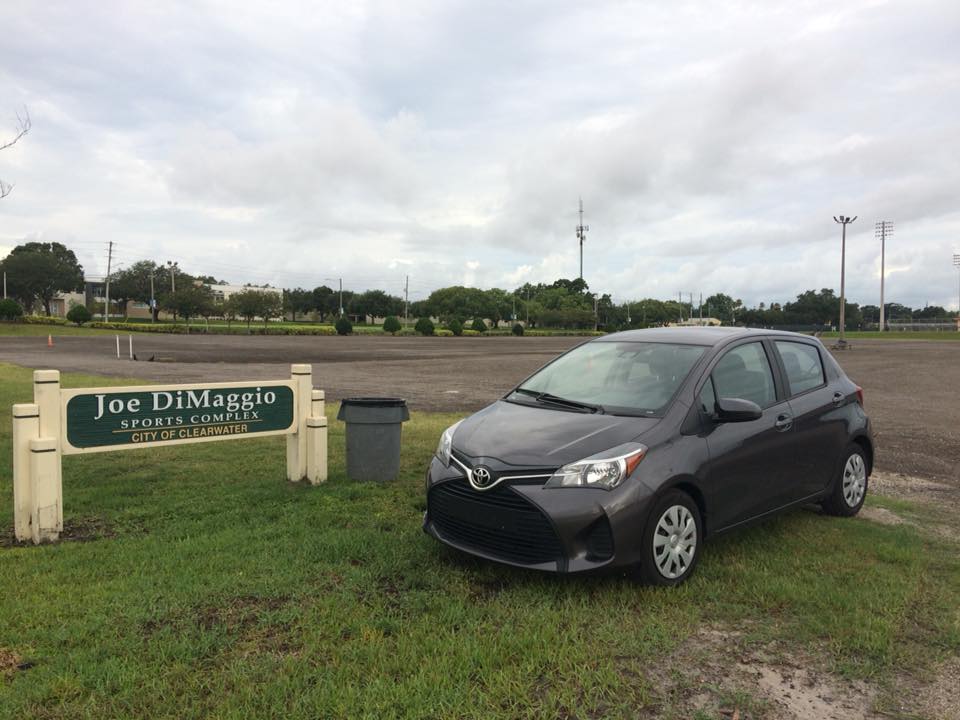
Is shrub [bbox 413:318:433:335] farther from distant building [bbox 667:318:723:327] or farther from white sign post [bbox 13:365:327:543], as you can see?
white sign post [bbox 13:365:327:543]

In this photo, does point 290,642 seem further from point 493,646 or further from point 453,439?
point 453,439

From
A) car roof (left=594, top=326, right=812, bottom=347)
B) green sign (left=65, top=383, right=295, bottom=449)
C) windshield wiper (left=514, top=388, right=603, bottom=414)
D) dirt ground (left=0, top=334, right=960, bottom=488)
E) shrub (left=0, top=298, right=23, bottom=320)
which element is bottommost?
dirt ground (left=0, top=334, right=960, bottom=488)

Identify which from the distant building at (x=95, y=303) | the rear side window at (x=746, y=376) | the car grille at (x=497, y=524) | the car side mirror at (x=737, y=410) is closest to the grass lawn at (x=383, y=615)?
the car grille at (x=497, y=524)

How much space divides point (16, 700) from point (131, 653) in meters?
0.48

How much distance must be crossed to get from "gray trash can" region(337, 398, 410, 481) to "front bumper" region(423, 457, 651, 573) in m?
2.48

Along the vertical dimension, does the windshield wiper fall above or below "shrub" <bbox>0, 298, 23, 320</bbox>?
below

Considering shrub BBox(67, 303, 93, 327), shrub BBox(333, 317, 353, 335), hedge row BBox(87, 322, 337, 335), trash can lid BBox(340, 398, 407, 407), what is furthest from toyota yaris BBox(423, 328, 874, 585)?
→ shrub BBox(67, 303, 93, 327)

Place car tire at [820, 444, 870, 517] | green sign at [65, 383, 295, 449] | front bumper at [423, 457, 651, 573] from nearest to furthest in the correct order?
1. front bumper at [423, 457, 651, 573]
2. green sign at [65, 383, 295, 449]
3. car tire at [820, 444, 870, 517]

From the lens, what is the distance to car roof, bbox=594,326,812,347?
16.9 feet

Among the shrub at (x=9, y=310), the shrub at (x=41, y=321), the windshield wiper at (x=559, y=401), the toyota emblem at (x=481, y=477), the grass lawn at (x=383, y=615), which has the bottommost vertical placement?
the grass lawn at (x=383, y=615)

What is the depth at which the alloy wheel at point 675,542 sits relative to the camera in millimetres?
4004

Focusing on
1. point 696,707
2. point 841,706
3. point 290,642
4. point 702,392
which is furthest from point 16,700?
point 702,392

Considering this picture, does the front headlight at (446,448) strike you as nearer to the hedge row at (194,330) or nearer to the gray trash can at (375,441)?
the gray trash can at (375,441)

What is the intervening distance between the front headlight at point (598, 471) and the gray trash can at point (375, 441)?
2.77 metres
